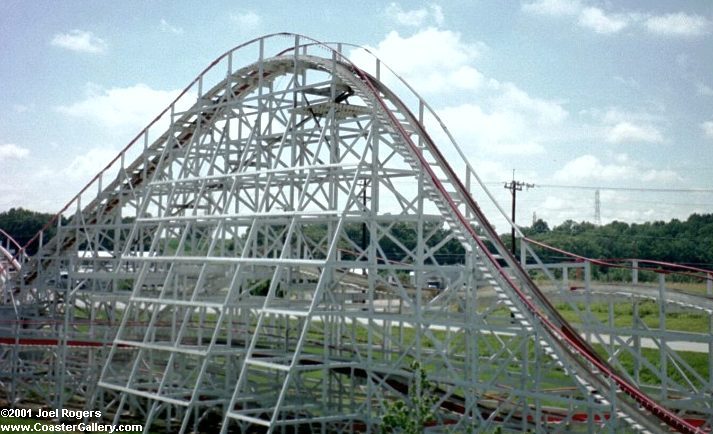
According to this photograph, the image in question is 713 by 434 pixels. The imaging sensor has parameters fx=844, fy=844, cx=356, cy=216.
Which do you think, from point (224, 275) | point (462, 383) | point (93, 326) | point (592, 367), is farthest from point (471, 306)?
point (93, 326)

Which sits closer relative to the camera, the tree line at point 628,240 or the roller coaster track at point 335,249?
the roller coaster track at point 335,249

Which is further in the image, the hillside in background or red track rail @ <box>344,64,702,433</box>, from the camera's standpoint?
the hillside in background

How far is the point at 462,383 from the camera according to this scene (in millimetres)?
16234

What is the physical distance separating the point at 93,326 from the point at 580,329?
13.3 metres

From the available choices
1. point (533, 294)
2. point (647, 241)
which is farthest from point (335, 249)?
point (647, 241)

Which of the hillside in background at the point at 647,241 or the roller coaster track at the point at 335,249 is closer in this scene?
the roller coaster track at the point at 335,249

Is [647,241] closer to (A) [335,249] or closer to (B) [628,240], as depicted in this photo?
(B) [628,240]

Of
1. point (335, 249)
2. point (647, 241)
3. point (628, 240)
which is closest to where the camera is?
point (335, 249)

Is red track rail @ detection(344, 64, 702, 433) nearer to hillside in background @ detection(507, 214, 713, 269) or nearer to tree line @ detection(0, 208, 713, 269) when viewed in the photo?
tree line @ detection(0, 208, 713, 269)

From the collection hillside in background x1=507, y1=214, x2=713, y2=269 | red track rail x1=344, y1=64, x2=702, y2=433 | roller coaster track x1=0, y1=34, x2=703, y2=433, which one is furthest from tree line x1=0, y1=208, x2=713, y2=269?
red track rail x1=344, y1=64, x2=702, y2=433

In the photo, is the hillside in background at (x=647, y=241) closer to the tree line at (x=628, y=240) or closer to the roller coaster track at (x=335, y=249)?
the tree line at (x=628, y=240)

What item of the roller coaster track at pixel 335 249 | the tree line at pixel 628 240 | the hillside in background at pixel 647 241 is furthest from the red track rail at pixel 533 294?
the hillside in background at pixel 647 241

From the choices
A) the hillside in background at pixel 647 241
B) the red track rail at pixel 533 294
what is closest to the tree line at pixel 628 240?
the hillside in background at pixel 647 241

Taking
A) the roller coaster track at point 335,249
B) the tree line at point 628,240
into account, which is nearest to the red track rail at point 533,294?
the roller coaster track at point 335,249
